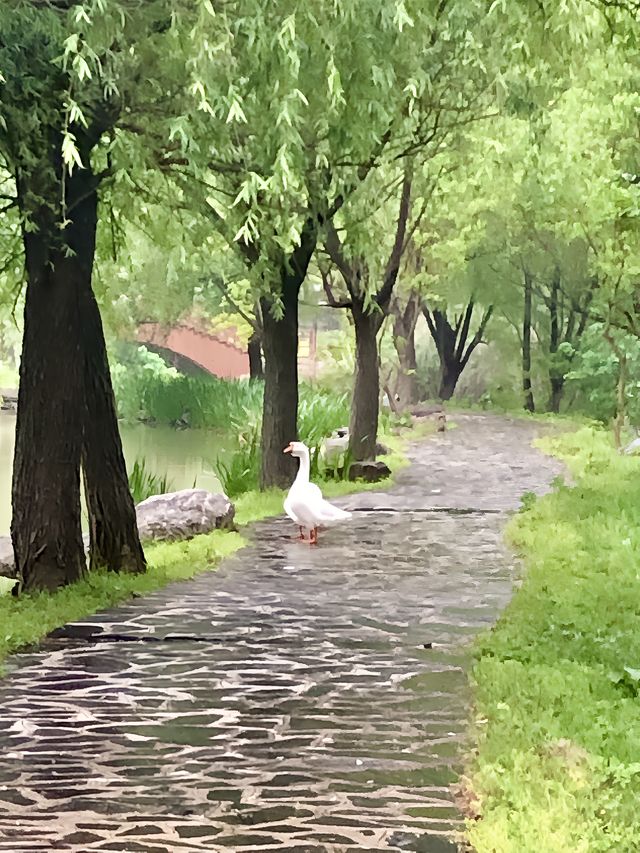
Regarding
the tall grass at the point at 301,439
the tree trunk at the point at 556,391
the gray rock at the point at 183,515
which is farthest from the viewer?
the tree trunk at the point at 556,391

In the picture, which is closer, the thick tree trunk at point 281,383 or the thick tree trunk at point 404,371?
the thick tree trunk at point 281,383

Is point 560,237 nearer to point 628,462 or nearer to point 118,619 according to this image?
point 628,462

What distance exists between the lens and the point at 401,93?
1021cm

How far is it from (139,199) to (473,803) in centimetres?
679

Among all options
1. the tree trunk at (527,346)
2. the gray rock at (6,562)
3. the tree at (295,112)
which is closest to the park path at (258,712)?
the gray rock at (6,562)

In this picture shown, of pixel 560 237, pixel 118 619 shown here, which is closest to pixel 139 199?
pixel 118 619

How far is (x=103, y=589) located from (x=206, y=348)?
3013cm

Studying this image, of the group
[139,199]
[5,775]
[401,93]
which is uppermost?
[401,93]

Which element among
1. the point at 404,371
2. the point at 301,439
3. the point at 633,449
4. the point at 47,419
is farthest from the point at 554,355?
A: the point at 47,419

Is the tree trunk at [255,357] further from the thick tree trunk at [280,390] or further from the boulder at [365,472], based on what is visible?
the thick tree trunk at [280,390]

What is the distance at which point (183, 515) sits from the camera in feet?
37.7

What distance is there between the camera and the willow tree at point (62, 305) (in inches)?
301

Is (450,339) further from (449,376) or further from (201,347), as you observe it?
(201,347)

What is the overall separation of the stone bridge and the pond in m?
5.97
